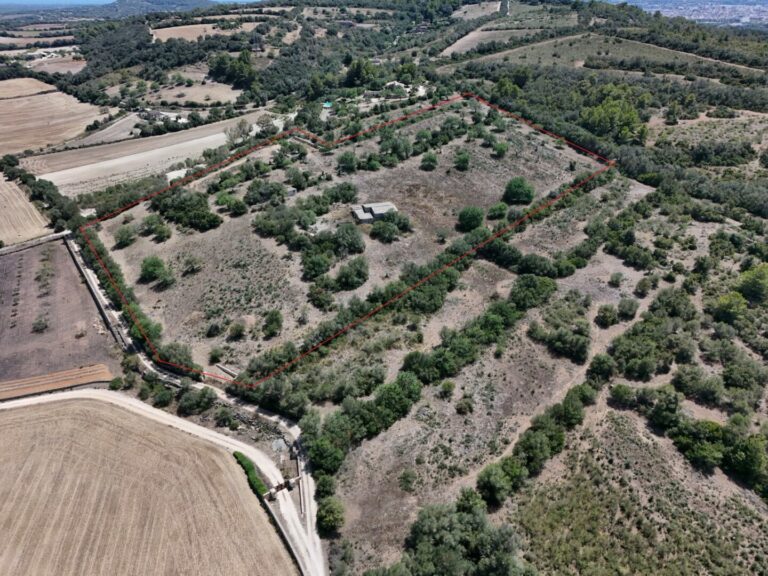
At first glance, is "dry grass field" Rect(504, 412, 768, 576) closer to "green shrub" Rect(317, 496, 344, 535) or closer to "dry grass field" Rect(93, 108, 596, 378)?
"green shrub" Rect(317, 496, 344, 535)

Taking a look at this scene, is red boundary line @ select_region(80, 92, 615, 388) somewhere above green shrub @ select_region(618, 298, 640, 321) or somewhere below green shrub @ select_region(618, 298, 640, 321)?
above

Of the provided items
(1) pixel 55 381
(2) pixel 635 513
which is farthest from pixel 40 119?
(2) pixel 635 513

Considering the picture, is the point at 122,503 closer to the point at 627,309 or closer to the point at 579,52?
the point at 627,309

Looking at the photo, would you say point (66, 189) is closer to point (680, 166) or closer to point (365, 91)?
point (365, 91)

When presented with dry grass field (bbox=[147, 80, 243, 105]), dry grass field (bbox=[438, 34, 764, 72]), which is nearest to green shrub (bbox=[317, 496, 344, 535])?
dry grass field (bbox=[147, 80, 243, 105])

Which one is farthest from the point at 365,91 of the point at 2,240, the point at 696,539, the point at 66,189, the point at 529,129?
the point at 696,539

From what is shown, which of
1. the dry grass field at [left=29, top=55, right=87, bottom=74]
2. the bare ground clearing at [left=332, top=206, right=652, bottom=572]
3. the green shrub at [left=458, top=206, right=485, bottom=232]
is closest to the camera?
the bare ground clearing at [left=332, top=206, right=652, bottom=572]
